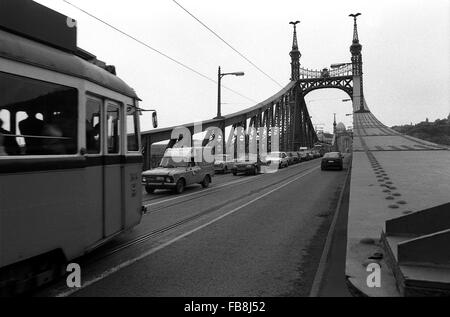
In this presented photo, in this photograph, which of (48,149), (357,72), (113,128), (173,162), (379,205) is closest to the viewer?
(48,149)

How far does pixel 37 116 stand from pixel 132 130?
2440mm

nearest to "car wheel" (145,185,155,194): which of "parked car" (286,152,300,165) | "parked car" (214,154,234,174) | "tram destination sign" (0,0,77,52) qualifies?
"tram destination sign" (0,0,77,52)

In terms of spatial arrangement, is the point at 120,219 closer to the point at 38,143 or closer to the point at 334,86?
the point at 38,143

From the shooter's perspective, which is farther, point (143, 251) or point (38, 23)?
point (143, 251)

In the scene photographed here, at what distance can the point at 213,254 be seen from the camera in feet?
20.2

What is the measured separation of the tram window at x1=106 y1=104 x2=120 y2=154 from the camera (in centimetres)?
Answer: 578

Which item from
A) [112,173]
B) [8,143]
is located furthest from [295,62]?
[8,143]

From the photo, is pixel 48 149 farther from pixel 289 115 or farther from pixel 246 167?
pixel 289 115

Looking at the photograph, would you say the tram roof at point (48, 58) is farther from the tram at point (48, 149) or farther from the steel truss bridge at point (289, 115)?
the steel truss bridge at point (289, 115)

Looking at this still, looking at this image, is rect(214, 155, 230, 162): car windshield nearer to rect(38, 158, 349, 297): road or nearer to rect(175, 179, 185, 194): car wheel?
rect(175, 179, 185, 194): car wheel

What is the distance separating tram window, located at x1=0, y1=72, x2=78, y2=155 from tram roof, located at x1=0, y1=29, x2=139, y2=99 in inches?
7.8

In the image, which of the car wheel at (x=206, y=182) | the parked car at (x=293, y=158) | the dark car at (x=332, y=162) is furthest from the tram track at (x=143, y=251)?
the parked car at (x=293, y=158)

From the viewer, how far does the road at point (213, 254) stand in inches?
183
